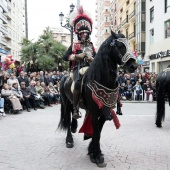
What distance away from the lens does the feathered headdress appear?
15.8 feet

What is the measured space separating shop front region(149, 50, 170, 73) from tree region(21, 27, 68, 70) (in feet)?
33.4

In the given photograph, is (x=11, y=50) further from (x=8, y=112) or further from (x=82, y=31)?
(x=82, y=31)

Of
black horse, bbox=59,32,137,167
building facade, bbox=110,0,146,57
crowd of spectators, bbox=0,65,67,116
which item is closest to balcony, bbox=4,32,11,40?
building facade, bbox=110,0,146,57

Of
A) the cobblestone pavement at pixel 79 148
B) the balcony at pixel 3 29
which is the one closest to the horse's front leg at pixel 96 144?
the cobblestone pavement at pixel 79 148

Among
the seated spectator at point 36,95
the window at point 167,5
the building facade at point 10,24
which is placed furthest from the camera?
the building facade at point 10,24

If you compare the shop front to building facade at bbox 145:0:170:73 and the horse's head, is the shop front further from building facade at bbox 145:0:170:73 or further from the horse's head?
the horse's head

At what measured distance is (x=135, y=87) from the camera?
588 inches

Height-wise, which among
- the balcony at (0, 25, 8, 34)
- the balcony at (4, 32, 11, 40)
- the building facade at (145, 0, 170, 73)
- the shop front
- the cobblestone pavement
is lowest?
the cobblestone pavement

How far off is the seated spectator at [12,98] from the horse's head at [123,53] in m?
7.03

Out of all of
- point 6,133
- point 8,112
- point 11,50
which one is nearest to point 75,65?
point 6,133

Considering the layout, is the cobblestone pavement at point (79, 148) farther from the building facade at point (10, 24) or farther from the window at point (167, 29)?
the building facade at point (10, 24)

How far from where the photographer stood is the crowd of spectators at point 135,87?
48.5 ft

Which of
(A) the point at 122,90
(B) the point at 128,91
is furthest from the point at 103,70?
(B) the point at 128,91

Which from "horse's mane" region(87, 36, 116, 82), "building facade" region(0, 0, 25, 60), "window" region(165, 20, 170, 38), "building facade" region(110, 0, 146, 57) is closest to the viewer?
"horse's mane" region(87, 36, 116, 82)
